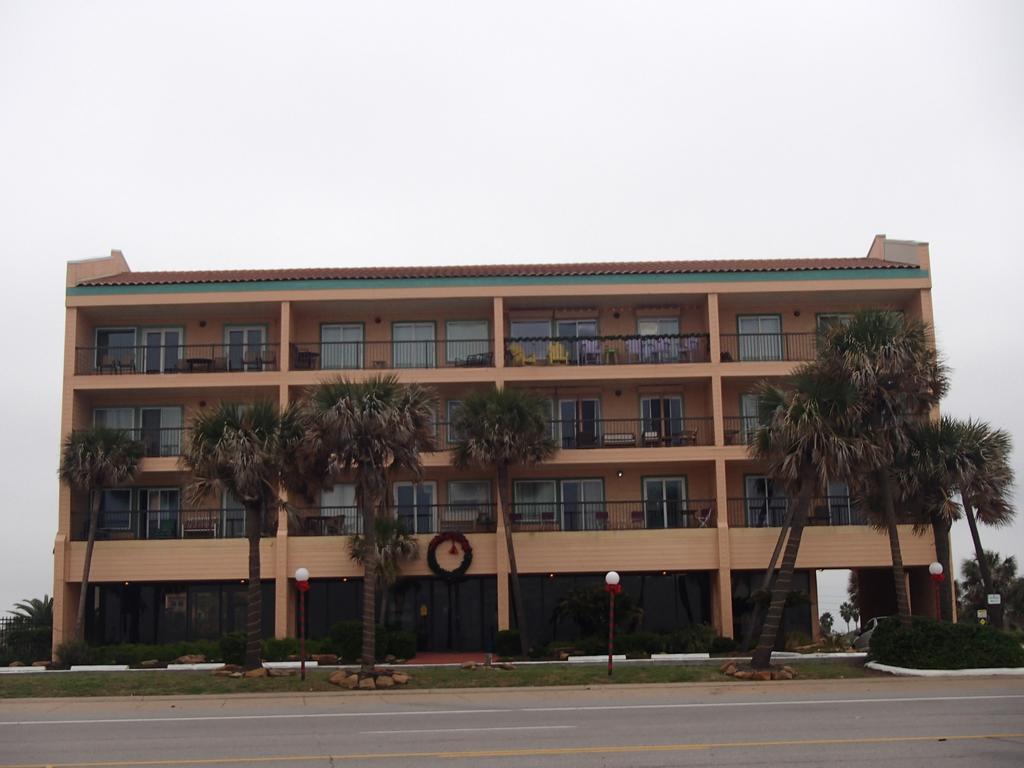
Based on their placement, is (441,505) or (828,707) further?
(441,505)

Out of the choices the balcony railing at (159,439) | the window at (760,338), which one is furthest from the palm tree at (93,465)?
the window at (760,338)

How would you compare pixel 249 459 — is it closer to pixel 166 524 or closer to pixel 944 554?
pixel 166 524

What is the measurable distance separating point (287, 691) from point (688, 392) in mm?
21798

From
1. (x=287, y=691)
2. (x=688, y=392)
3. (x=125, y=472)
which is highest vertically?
(x=688, y=392)

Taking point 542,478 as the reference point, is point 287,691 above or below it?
below

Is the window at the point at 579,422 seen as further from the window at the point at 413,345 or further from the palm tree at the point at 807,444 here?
the palm tree at the point at 807,444

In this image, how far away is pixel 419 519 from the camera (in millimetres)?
44406

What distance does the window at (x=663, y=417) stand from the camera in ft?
146

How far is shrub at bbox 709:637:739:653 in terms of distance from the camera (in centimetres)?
3916

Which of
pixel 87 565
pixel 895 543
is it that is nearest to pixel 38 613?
pixel 87 565

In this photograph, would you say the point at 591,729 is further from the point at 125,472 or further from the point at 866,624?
the point at 866,624

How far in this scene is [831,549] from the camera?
139ft

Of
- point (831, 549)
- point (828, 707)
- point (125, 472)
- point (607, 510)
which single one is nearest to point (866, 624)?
point (831, 549)

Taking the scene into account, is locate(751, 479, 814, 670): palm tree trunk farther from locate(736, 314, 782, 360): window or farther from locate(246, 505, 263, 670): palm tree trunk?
locate(736, 314, 782, 360): window
